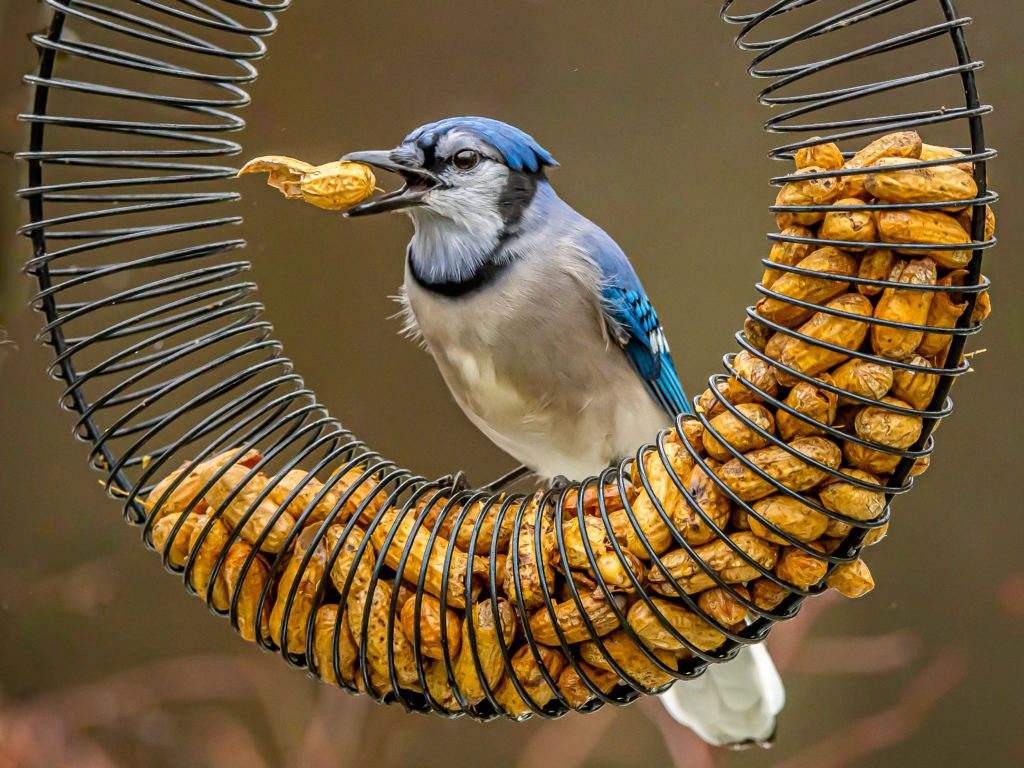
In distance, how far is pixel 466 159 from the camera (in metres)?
1.27

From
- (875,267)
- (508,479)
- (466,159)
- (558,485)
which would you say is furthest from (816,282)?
(508,479)

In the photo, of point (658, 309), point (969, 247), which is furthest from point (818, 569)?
point (658, 309)

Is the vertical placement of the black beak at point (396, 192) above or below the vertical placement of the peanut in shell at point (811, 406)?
above

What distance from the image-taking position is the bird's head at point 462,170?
125cm

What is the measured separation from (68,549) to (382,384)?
28.0 inches

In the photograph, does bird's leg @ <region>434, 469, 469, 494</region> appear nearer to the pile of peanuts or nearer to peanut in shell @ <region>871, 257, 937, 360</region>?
the pile of peanuts

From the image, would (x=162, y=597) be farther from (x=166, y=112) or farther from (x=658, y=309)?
(x=658, y=309)

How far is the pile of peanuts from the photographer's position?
33.0 inches

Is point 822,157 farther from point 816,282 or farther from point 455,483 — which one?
point 455,483

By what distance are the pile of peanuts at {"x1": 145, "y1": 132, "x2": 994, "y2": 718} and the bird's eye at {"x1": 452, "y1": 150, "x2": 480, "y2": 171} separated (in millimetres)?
396

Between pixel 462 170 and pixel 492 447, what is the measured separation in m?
0.90

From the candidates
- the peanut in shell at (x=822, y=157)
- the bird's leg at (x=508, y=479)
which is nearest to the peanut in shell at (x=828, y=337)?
the peanut in shell at (x=822, y=157)

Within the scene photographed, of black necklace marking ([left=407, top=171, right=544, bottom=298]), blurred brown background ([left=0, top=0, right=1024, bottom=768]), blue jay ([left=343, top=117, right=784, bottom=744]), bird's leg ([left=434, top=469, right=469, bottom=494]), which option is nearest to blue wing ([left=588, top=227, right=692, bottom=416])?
blue jay ([left=343, top=117, right=784, bottom=744])

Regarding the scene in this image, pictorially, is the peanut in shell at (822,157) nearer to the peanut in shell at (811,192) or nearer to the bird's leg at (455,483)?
the peanut in shell at (811,192)
